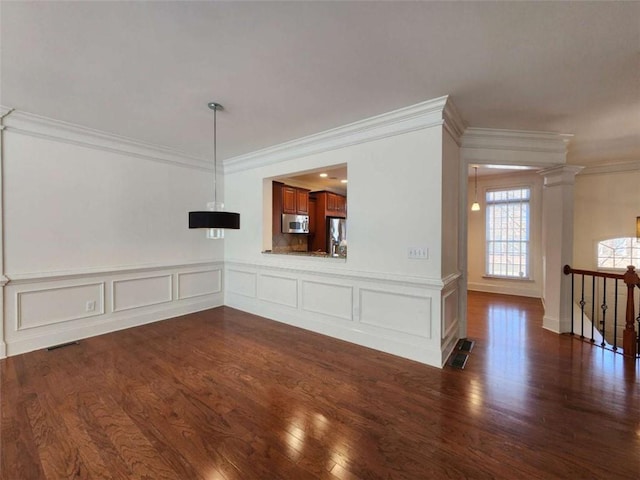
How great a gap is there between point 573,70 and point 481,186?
4872 millimetres

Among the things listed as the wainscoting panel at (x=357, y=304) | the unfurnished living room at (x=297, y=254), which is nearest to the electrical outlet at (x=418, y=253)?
the unfurnished living room at (x=297, y=254)

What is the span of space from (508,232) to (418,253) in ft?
15.6

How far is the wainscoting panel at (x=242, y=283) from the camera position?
16.4 ft

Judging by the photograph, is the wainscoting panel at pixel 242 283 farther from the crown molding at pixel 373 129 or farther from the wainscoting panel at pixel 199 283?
the crown molding at pixel 373 129

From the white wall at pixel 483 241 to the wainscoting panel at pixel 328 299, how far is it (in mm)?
4314

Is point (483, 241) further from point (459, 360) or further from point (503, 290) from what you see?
point (459, 360)

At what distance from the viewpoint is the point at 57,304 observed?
3.60 metres

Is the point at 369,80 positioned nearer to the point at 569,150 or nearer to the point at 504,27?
the point at 504,27

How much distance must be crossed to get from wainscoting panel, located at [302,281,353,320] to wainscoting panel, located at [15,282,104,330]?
2.87 metres

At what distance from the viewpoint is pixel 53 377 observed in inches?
109

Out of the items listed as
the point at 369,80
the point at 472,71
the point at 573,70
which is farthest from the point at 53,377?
the point at 573,70

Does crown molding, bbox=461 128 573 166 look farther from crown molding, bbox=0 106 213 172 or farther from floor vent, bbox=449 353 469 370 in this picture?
crown molding, bbox=0 106 213 172

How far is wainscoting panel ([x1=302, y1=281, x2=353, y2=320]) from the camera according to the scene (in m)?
3.77

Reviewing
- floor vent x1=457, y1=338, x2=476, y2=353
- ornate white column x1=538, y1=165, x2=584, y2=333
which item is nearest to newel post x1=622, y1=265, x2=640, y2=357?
ornate white column x1=538, y1=165, x2=584, y2=333
